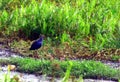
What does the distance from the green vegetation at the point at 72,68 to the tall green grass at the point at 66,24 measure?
3.50 ft

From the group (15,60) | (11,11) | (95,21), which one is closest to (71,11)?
(95,21)

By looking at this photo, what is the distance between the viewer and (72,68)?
6.65 metres

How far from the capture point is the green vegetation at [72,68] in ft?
21.4

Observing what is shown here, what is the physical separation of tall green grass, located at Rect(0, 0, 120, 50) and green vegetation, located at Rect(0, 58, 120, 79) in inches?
42.0

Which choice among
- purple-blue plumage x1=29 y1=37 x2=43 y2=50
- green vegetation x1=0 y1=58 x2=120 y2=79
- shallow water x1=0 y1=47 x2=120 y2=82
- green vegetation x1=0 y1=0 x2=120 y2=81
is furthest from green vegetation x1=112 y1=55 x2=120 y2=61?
purple-blue plumage x1=29 y1=37 x2=43 y2=50

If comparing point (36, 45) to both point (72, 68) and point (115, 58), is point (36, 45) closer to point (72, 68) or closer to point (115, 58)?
point (72, 68)

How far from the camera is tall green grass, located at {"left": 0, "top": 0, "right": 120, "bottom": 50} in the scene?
26.7 ft

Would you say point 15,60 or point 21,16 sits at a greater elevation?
point 21,16

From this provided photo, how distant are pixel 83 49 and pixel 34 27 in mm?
1034

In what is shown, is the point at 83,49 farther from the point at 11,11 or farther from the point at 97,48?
the point at 11,11

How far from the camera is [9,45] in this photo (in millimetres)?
7805

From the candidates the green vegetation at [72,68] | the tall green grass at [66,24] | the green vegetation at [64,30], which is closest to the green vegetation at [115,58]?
the green vegetation at [64,30]

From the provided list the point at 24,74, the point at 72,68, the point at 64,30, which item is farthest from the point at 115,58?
→ the point at 24,74

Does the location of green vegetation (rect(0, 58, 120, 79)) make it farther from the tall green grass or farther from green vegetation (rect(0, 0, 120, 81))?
the tall green grass
